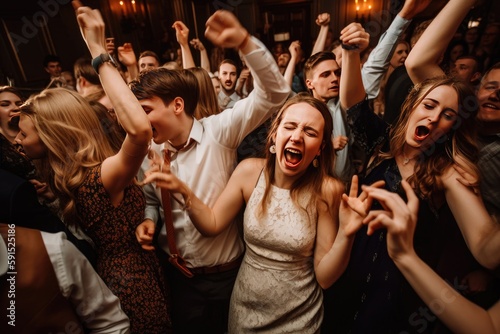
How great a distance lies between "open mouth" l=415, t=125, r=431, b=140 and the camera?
4.27 feet

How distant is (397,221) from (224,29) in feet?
3.44

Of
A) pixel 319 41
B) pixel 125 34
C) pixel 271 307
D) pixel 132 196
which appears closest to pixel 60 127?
pixel 132 196

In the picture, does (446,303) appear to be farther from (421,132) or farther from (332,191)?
(421,132)

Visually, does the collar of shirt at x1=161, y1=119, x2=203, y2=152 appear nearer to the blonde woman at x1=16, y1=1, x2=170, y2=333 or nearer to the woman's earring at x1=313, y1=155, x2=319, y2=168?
the blonde woman at x1=16, y1=1, x2=170, y2=333

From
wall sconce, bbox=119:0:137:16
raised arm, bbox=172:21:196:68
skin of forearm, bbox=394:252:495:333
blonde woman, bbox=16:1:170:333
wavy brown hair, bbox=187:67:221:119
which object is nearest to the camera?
skin of forearm, bbox=394:252:495:333

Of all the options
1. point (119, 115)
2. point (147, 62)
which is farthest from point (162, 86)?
point (147, 62)

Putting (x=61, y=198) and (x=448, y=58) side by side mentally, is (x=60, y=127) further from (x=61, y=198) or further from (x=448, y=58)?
(x=448, y=58)

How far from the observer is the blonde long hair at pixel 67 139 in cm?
122

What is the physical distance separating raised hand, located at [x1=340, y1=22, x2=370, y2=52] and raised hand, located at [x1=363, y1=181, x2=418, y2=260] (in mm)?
812

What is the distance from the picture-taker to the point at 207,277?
1531 mm

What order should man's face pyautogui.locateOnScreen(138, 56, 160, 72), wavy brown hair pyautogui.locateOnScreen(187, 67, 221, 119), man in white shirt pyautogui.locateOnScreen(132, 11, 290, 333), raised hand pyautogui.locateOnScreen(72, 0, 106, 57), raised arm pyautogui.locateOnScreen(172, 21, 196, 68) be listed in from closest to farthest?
1. raised hand pyautogui.locateOnScreen(72, 0, 106, 57)
2. man in white shirt pyautogui.locateOnScreen(132, 11, 290, 333)
3. wavy brown hair pyautogui.locateOnScreen(187, 67, 221, 119)
4. raised arm pyautogui.locateOnScreen(172, 21, 196, 68)
5. man's face pyautogui.locateOnScreen(138, 56, 160, 72)

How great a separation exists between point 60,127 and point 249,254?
1.18 m

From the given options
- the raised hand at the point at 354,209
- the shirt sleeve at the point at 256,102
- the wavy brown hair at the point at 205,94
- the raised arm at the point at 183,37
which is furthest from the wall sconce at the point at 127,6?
the raised hand at the point at 354,209

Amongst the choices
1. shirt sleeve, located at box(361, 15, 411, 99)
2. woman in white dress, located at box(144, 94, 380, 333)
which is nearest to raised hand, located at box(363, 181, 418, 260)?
woman in white dress, located at box(144, 94, 380, 333)
